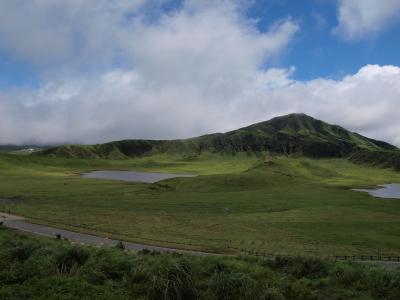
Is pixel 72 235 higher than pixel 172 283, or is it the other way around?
pixel 172 283

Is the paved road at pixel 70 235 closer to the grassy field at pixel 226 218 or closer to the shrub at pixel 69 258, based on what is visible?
the grassy field at pixel 226 218

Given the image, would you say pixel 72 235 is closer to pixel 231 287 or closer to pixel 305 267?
pixel 305 267

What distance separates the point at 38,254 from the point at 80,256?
7.31ft

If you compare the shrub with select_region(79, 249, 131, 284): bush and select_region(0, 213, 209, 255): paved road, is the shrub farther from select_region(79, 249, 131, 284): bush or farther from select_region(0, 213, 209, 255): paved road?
select_region(0, 213, 209, 255): paved road

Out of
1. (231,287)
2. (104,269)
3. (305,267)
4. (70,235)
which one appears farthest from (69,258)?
(70,235)

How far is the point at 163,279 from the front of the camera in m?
17.5

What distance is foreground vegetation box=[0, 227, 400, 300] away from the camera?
1695 centimetres

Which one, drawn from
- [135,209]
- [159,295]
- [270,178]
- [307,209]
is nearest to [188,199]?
[135,209]

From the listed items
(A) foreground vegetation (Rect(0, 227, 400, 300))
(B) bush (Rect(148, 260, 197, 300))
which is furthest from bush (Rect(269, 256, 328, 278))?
(B) bush (Rect(148, 260, 197, 300))

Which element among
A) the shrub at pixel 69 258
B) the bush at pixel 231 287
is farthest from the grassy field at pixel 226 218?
the bush at pixel 231 287

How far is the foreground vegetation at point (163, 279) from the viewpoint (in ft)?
55.6

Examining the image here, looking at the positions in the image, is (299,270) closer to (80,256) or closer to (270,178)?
(80,256)

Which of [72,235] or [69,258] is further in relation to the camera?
[72,235]

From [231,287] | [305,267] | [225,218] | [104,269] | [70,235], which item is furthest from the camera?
[225,218]
